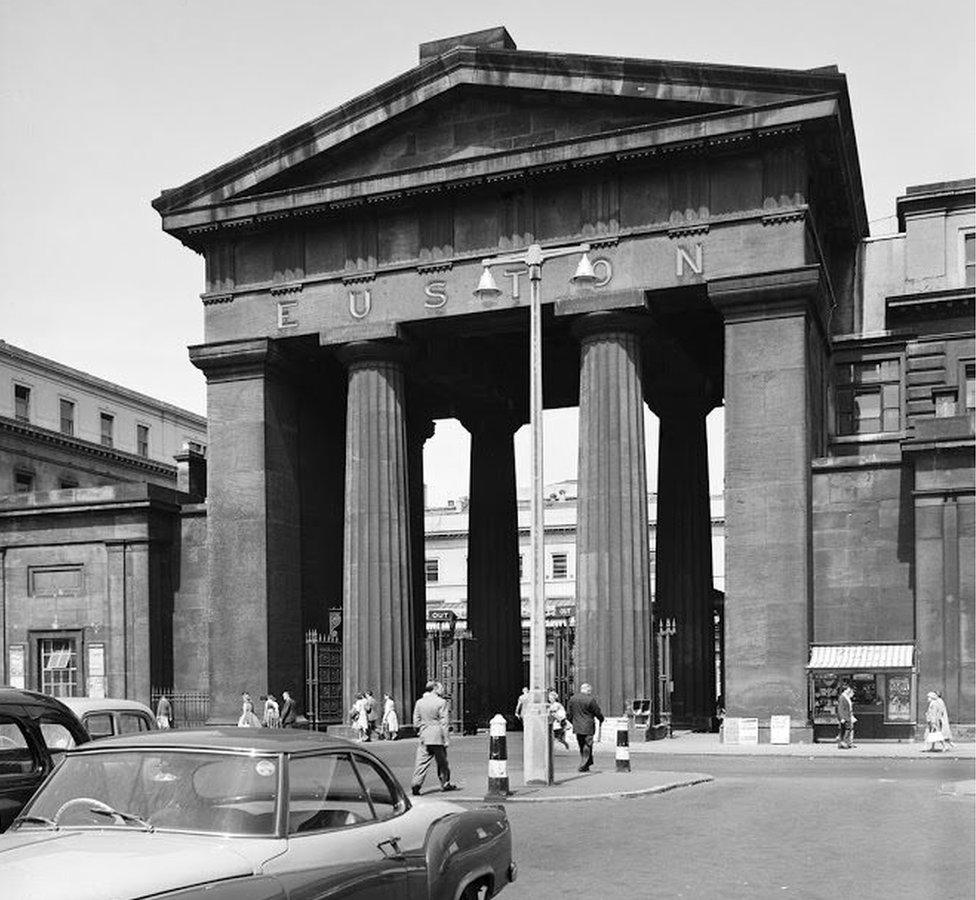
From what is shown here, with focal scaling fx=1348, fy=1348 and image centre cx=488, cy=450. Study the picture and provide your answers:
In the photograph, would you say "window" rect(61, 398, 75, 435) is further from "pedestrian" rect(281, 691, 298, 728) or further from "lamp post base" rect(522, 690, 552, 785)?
"lamp post base" rect(522, 690, 552, 785)

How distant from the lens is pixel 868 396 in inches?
1795

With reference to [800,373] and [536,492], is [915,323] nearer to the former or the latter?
[800,373]

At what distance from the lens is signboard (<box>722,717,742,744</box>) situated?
35125mm

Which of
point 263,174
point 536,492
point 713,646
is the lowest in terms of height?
point 713,646

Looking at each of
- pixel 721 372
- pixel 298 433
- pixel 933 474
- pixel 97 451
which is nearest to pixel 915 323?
pixel 721 372

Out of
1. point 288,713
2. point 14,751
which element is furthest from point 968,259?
point 14,751

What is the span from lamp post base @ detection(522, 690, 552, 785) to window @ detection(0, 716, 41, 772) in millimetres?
12337

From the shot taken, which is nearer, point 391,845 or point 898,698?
point 391,845

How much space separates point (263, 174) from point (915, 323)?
22.9 m

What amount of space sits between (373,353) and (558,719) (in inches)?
519

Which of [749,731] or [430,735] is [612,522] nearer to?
[749,731]

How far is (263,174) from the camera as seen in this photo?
42.1m

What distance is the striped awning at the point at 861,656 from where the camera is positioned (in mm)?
35156

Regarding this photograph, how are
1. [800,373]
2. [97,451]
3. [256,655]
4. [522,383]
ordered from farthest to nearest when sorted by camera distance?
[97,451]
[522,383]
[256,655]
[800,373]
